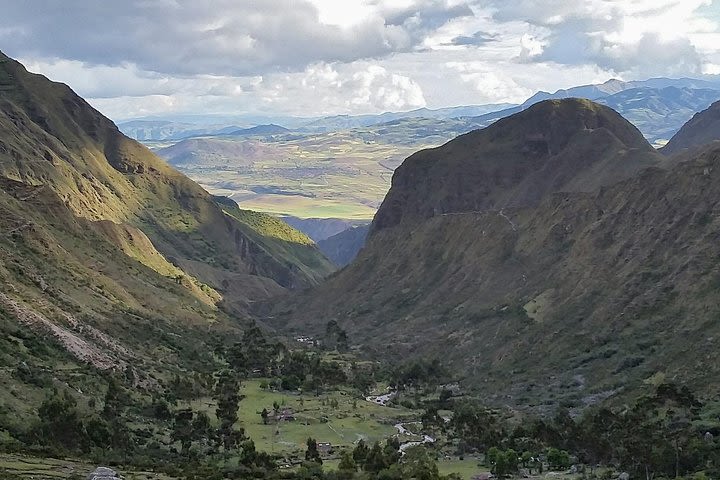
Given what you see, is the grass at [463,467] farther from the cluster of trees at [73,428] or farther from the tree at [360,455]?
the cluster of trees at [73,428]

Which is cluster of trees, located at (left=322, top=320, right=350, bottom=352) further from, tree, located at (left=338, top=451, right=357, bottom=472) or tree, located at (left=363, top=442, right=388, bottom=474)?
tree, located at (left=338, top=451, right=357, bottom=472)

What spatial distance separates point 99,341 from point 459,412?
1461 inches

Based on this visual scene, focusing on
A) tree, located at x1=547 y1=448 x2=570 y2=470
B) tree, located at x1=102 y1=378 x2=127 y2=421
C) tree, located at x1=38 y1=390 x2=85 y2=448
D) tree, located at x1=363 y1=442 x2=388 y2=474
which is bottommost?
tree, located at x1=547 y1=448 x2=570 y2=470

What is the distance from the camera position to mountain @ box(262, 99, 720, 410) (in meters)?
92.4

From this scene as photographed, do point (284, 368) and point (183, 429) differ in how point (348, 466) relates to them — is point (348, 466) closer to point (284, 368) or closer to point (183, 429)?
point (183, 429)

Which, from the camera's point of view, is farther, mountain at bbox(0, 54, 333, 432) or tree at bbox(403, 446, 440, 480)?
mountain at bbox(0, 54, 333, 432)

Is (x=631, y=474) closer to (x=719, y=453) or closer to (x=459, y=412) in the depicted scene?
(x=719, y=453)

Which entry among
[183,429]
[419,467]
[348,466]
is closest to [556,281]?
[183,429]

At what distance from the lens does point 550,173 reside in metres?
189

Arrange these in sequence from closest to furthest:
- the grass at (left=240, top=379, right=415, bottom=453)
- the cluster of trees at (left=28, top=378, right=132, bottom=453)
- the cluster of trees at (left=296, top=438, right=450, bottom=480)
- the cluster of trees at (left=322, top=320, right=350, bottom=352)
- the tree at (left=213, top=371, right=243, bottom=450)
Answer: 1. the cluster of trees at (left=28, top=378, right=132, bottom=453)
2. the cluster of trees at (left=296, top=438, right=450, bottom=480)
3. the tree at (left=213, top=371, right=243, bottom=450)
4. the grass at (left=240, top=379, right=415, bottom=453)
5. the cluster of trees at (left=322, top=320, right=350, bottom=352)

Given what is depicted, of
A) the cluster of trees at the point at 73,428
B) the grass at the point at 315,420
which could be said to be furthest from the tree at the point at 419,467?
the cluster of trees at the point at 73,428

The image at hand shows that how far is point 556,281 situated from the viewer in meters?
125

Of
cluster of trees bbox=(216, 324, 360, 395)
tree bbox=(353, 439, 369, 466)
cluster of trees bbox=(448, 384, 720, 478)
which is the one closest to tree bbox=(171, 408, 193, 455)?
tree bbox=(353, 439, 369, 466)

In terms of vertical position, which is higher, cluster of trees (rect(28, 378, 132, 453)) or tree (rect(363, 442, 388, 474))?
cluster of trees (rect(28, 378, 132, 453))
